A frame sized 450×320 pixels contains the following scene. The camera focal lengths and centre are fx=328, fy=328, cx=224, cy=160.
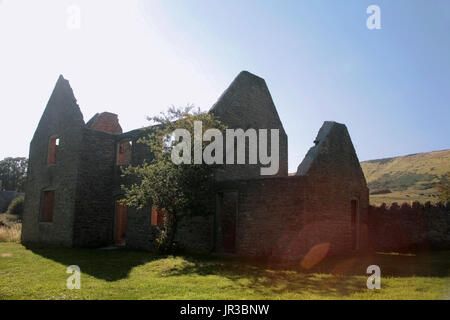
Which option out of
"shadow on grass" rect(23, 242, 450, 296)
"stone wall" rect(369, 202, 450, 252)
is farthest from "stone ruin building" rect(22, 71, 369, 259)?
"shadow on grass" rect(23, 242, 450, 296)

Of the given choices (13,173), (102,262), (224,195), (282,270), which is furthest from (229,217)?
(13,173)

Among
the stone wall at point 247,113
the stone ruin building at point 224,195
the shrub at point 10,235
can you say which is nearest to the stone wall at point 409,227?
the stone ruin building at point 224,195

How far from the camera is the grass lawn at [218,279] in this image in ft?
21.7

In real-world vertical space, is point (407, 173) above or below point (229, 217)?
above

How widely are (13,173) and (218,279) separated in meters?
75.3

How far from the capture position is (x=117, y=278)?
8633mm

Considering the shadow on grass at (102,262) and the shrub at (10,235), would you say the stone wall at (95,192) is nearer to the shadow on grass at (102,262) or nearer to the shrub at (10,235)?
the shadow on grass at (102,262)

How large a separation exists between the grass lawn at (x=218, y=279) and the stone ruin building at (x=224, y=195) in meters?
1.51

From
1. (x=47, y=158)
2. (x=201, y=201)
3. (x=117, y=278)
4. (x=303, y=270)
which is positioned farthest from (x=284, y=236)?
(x=47, y=158)

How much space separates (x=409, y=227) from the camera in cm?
1411

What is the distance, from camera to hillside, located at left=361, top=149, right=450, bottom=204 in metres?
50.3

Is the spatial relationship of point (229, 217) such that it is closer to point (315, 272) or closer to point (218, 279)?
point (315, 272)
